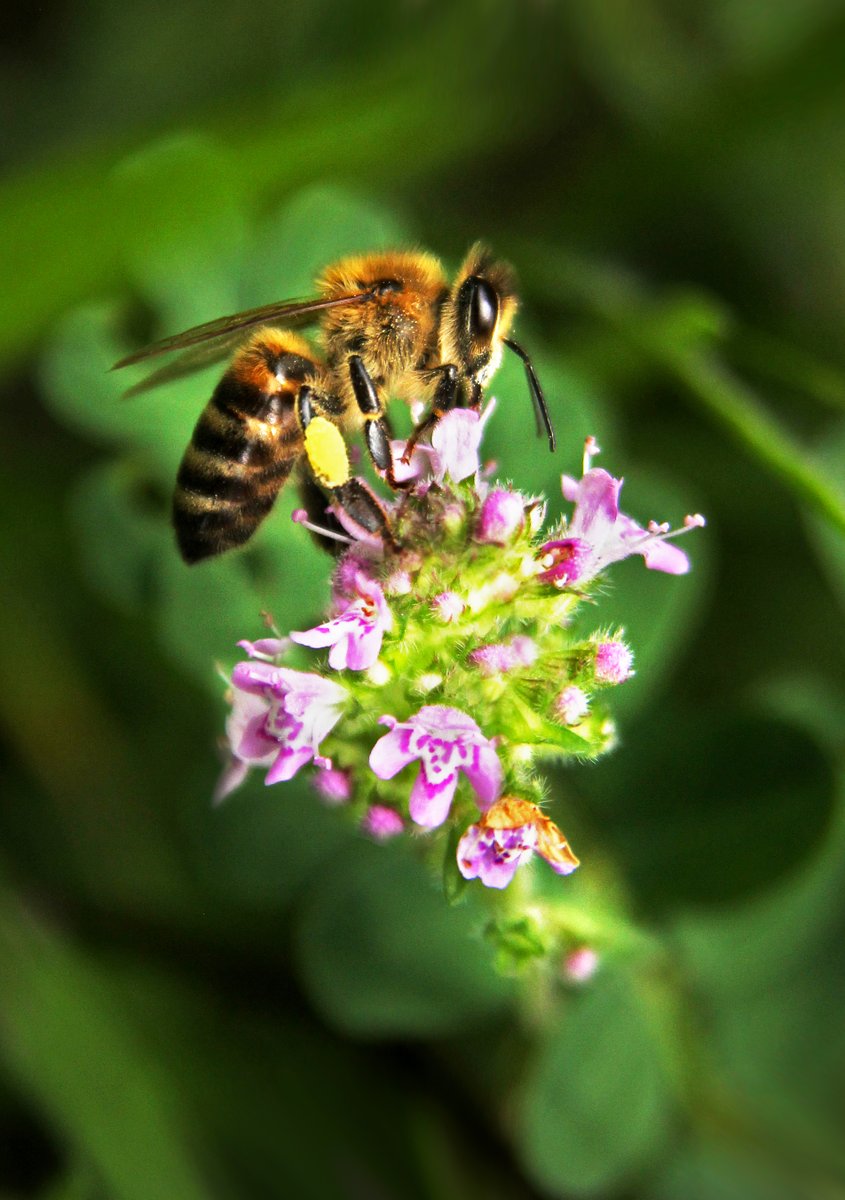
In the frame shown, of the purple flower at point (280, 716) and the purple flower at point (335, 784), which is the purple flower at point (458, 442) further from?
the purple flower at point (335, 784)

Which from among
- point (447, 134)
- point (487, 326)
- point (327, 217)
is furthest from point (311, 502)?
point (447, 134)

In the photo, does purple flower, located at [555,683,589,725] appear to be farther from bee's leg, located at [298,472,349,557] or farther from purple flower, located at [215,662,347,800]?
bee's leg, located at [298,472,349,557]

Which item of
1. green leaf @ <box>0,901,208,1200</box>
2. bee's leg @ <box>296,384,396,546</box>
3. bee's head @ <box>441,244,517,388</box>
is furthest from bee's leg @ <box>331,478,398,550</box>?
green leaf @ <box>0,901,208,1200</box>

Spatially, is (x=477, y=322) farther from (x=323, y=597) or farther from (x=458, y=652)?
(x=323, y=597)

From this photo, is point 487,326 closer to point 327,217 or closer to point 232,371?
point 232,371

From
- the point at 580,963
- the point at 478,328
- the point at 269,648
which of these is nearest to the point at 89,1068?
the point at 580,963

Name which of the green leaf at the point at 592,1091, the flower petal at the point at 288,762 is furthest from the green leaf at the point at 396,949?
the flower petal at the point at 288,762
